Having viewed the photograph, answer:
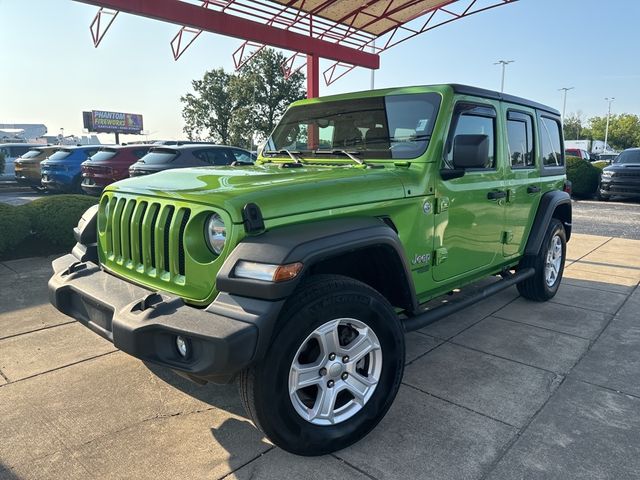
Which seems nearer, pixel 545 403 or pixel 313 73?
pixel 545 403

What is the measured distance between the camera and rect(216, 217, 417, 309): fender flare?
83.1 inches

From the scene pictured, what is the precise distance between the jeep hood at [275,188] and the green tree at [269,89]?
3050cm

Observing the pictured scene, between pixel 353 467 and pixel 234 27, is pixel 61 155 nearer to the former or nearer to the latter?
pixel 234 27

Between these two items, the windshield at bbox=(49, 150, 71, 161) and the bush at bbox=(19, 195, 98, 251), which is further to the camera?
the windshield at bbox=(49, 150, 71, 161)

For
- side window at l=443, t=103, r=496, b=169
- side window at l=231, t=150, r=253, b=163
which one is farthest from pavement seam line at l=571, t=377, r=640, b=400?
side window at l=231, t=150, r=253, b=163

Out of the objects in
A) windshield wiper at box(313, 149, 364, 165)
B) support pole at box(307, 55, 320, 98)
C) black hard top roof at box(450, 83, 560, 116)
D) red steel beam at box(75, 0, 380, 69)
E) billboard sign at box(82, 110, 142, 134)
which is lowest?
windshield wiper at box(313, 149, 364, 165)

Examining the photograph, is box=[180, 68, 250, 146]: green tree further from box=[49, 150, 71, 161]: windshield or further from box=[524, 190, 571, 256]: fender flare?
box=[524, 190, 571, 256]: fender flare

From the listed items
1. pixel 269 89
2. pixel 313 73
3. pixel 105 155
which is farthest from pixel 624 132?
pixel 105 155

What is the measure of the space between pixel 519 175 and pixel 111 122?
64057mm

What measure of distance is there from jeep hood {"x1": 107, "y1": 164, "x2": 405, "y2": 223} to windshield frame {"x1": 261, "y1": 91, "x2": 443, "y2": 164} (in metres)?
0.25

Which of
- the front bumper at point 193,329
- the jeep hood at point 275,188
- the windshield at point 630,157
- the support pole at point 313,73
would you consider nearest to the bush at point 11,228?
the jeep hood at point 275,188

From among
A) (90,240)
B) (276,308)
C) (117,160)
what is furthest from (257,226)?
(117,160)

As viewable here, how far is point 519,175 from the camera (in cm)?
425

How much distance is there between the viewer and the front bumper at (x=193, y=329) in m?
1.99
